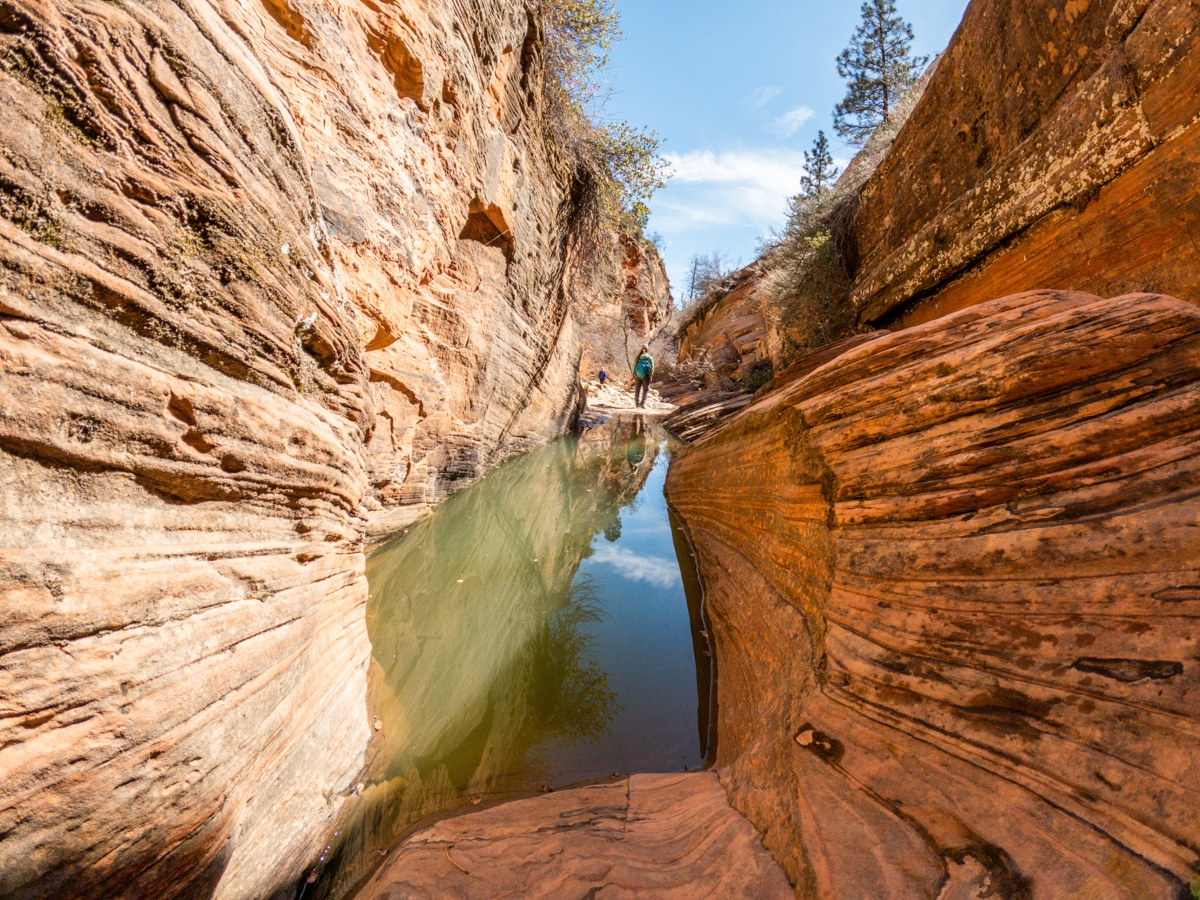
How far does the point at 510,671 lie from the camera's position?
12.3ft

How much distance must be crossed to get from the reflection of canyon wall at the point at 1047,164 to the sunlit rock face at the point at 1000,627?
2.27m

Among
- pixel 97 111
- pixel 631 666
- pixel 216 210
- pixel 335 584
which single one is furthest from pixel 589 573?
pixel 97 111

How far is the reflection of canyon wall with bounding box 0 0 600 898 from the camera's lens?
1225mm

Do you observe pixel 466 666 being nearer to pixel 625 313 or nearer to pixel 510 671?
pixel 510 671

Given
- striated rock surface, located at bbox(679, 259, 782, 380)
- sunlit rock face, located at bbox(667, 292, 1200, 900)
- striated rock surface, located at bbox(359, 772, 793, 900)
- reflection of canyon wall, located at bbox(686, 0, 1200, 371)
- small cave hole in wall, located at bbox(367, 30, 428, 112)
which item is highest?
striated rock surface, located at bbox(679, 259, 782, 380)

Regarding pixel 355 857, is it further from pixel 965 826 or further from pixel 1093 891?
pixel 1093 891

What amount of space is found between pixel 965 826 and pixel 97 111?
361 centimetres

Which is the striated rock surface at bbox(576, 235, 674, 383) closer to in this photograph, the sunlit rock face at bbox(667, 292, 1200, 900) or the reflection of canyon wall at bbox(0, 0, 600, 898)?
the reflection of canyon wall at bbox(0, 0, 600, 898)

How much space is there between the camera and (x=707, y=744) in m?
3.13

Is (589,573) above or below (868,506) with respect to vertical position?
below

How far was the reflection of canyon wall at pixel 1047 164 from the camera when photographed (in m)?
3.25

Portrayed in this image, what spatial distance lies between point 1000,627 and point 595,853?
6.29ft

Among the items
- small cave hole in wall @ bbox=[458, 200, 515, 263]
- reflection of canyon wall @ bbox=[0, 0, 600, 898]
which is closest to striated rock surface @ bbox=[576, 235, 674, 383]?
small cave hole in wall @ bbox=[458, 200, 515, 263]

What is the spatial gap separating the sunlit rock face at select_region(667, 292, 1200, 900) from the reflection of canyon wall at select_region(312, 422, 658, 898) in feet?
4.66
